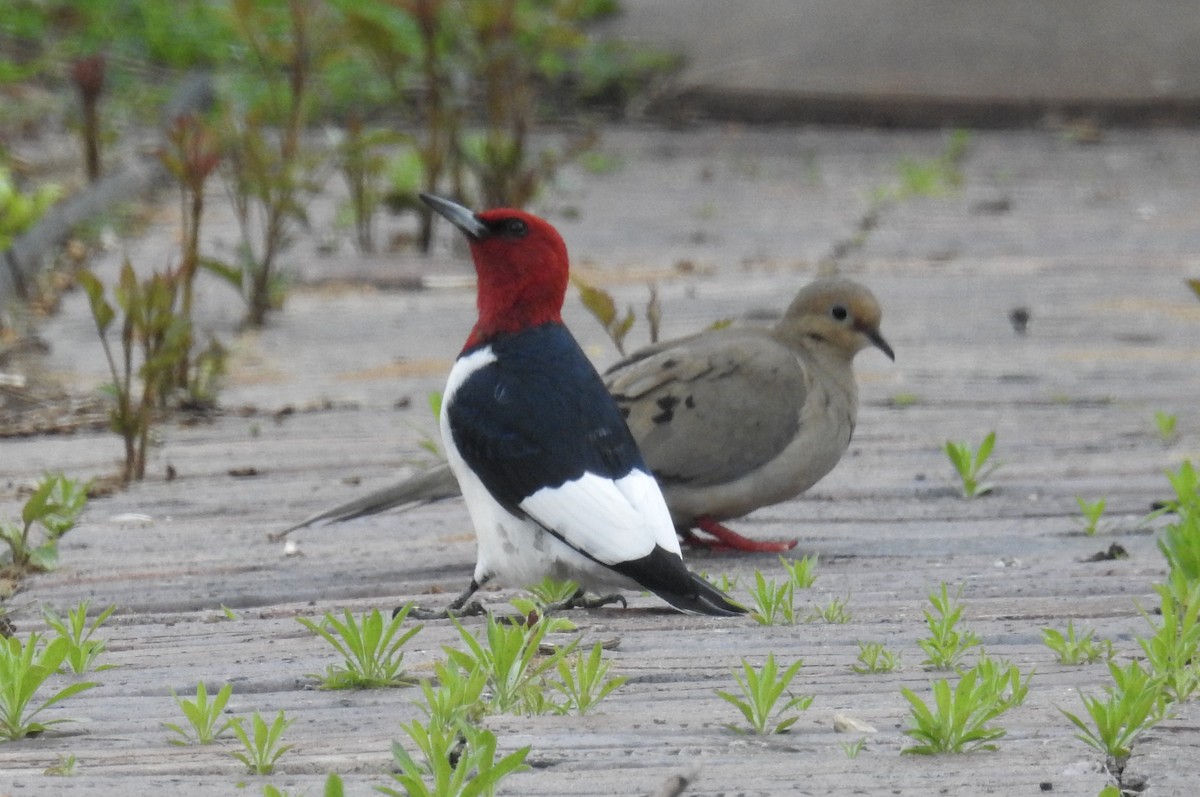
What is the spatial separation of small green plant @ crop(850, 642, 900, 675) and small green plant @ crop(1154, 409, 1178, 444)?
83.0 inches

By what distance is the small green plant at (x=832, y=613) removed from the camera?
3047mm

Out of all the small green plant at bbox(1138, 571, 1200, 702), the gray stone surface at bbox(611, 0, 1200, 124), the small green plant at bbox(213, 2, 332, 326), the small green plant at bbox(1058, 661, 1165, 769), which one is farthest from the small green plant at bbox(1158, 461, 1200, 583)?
the gray stone surface at bbox(611, 0, 1200, 124)

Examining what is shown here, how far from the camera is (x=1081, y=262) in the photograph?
22.9ft

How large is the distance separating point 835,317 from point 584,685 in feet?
7.45

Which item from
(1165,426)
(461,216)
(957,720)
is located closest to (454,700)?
(957,720)

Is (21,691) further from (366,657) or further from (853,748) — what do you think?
(853,748)

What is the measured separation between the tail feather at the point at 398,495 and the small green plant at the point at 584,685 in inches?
61.9

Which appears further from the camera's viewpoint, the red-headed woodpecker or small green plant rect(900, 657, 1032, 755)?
the red-headed woodpecker

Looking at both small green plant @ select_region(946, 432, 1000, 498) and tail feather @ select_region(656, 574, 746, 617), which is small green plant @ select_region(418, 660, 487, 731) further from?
small green plant @ select_region(946, 432, 1000, 498)

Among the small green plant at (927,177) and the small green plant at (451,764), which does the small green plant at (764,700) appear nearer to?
the small green plant at (451,764)

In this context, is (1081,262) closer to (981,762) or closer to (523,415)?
(523,415)

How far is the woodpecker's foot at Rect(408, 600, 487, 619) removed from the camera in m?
3.22

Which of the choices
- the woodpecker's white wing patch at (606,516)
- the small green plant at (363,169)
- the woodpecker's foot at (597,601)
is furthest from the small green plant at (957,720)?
the small green plant at (363,169)

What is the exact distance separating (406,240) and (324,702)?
5.24 metres
